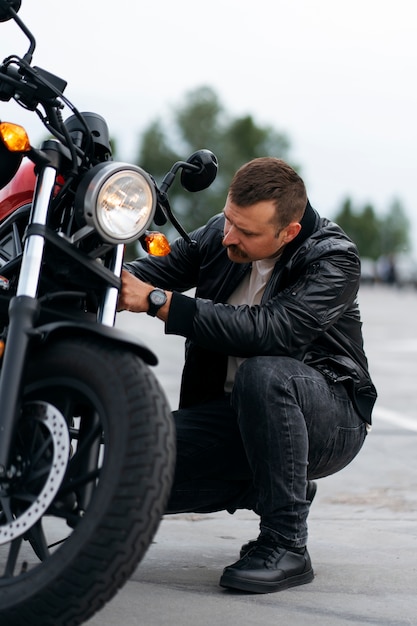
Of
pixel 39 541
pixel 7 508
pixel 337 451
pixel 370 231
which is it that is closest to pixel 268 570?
pixel 337 451

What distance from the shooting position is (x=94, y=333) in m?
2.54

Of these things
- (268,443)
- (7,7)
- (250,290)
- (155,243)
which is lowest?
(268,443)

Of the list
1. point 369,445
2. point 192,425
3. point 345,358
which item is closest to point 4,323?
point 192,425

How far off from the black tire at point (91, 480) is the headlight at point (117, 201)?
0.97ft

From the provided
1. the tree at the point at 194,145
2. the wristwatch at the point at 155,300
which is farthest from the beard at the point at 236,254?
the tree at the point at 194,145

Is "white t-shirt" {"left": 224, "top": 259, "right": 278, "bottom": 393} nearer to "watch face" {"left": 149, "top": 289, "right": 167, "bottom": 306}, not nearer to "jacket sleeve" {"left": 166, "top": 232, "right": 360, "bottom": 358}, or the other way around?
"jacket sleeve" {"left": 166, "top": 232, "right": 360, "bottom": 358}

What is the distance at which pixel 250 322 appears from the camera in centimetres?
331

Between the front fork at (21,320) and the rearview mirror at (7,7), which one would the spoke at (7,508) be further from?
the rearview mirror at (7,7)

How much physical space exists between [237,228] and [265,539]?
925mm

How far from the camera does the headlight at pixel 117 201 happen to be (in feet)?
8.73

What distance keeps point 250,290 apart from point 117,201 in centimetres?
102

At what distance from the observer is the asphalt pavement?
9.70 feet

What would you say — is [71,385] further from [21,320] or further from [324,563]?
[324,563]

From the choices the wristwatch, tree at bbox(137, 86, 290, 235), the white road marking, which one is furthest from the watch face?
tree at bbox(137, 86, 290, 235)
